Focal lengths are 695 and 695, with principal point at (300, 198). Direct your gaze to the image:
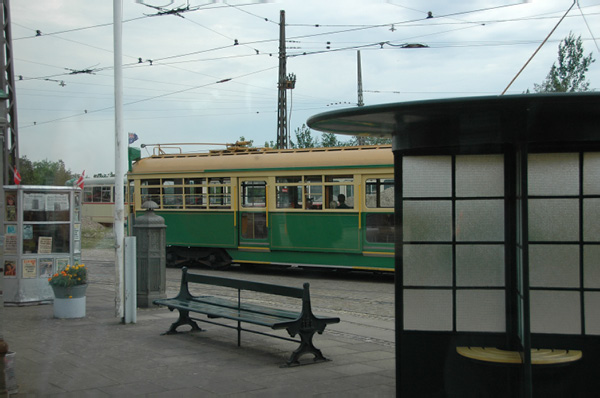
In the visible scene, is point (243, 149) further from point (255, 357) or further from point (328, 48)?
point (255, 357)

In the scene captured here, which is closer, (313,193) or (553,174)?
(553,174)

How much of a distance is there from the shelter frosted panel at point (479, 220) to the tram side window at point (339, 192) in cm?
1038

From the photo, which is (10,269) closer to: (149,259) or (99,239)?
(149,259)

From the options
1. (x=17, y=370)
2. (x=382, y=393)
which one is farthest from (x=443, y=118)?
(x=17, y=370)

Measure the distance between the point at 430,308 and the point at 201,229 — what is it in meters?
13.5

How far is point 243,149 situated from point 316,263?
3873 mm

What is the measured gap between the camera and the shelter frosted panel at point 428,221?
18.9 ft

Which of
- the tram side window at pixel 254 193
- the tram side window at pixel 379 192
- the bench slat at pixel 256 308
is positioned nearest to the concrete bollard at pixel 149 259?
the bench slat at pixel 256 308

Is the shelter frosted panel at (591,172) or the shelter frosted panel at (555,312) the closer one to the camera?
the shelter frosted panel at (591,172)

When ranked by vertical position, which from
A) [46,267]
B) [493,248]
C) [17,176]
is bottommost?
[46,267]

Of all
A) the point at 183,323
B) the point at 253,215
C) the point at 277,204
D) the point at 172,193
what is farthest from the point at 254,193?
the point at 183,323

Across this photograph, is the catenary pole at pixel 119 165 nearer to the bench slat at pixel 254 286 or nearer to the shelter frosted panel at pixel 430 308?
the bench slat at pixel 254 286

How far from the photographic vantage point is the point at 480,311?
572 centimetres

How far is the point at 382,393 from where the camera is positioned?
6328 mm
